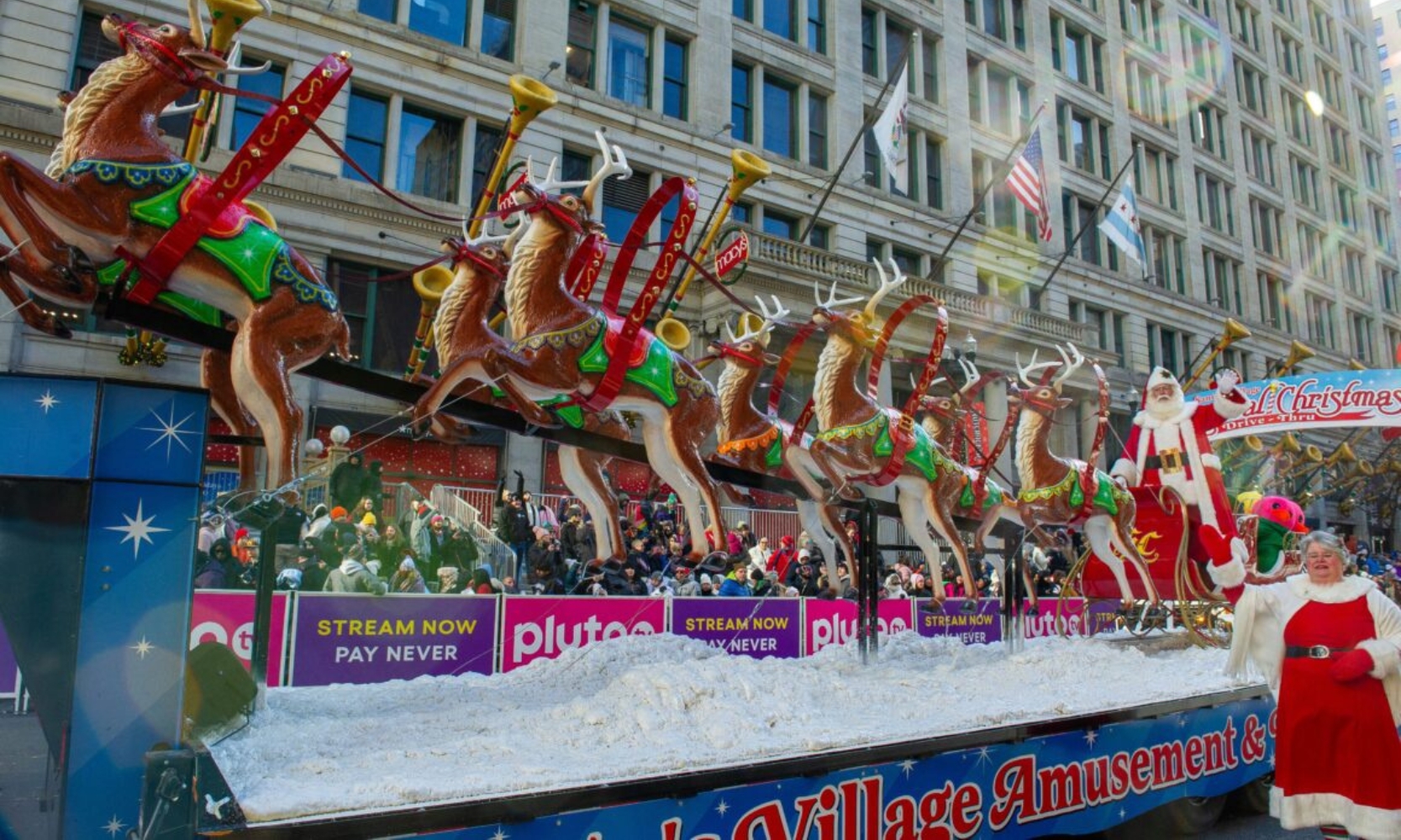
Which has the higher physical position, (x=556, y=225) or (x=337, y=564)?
(x=556, y=225)

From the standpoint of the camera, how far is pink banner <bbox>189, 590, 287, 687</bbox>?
24.5ft

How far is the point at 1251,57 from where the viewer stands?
41.7 metres

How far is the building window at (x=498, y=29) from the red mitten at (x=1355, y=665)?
18.3 metres

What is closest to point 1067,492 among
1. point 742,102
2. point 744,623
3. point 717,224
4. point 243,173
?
point 744,623

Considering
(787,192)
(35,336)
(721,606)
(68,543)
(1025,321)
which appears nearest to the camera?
(68,543)

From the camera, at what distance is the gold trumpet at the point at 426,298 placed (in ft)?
18.5

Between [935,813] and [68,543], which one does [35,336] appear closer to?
[68,543]

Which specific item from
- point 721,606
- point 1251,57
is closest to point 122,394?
point 721,606

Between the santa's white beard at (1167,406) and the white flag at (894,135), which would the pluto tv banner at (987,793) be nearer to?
the santa's white beard at (1167,406)

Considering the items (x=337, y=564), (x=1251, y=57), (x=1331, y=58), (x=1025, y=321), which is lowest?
(x=337, y=564)

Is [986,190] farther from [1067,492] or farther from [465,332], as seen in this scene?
[465,332]

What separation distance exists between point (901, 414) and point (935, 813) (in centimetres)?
405

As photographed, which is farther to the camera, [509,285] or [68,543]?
[509,285]

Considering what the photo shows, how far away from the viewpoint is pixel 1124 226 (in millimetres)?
19203
